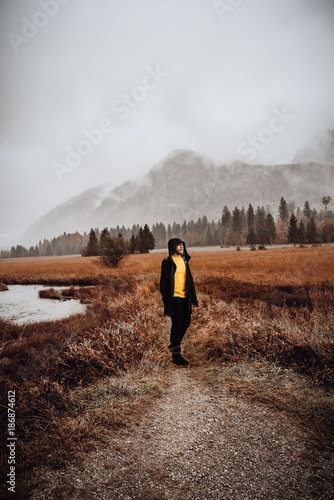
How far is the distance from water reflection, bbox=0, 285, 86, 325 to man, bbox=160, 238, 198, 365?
6.02 metres

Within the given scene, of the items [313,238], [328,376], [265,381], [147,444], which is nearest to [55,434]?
[147,444]

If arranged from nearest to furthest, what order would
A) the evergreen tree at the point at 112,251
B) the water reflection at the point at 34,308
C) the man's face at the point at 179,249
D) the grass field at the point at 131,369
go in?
the grass field at the point at 131,369, the man's face at the point at 179,249, the water reflection at the point at 34,308, the evergreen tree at the point at 112,251

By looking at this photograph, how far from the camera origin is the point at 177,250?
5363mm

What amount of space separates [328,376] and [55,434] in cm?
453

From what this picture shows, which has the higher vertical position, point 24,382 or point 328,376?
point 24,382

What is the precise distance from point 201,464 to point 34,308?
36.9 feet

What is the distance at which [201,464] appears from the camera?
8.22 feet

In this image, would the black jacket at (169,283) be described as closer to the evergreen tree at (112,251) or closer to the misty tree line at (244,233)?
the evergreen tree at (112,251)

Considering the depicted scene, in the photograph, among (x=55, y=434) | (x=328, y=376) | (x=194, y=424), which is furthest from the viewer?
(x=328, y=376)

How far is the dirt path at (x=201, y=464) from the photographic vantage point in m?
2.18

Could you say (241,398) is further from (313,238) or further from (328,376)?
(313,238)

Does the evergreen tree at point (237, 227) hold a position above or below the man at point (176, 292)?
above

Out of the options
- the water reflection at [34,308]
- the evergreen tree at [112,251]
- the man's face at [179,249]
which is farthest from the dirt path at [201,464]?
the evergreen tree at [112,251]

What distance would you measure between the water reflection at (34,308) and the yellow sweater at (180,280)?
631 centimetres
